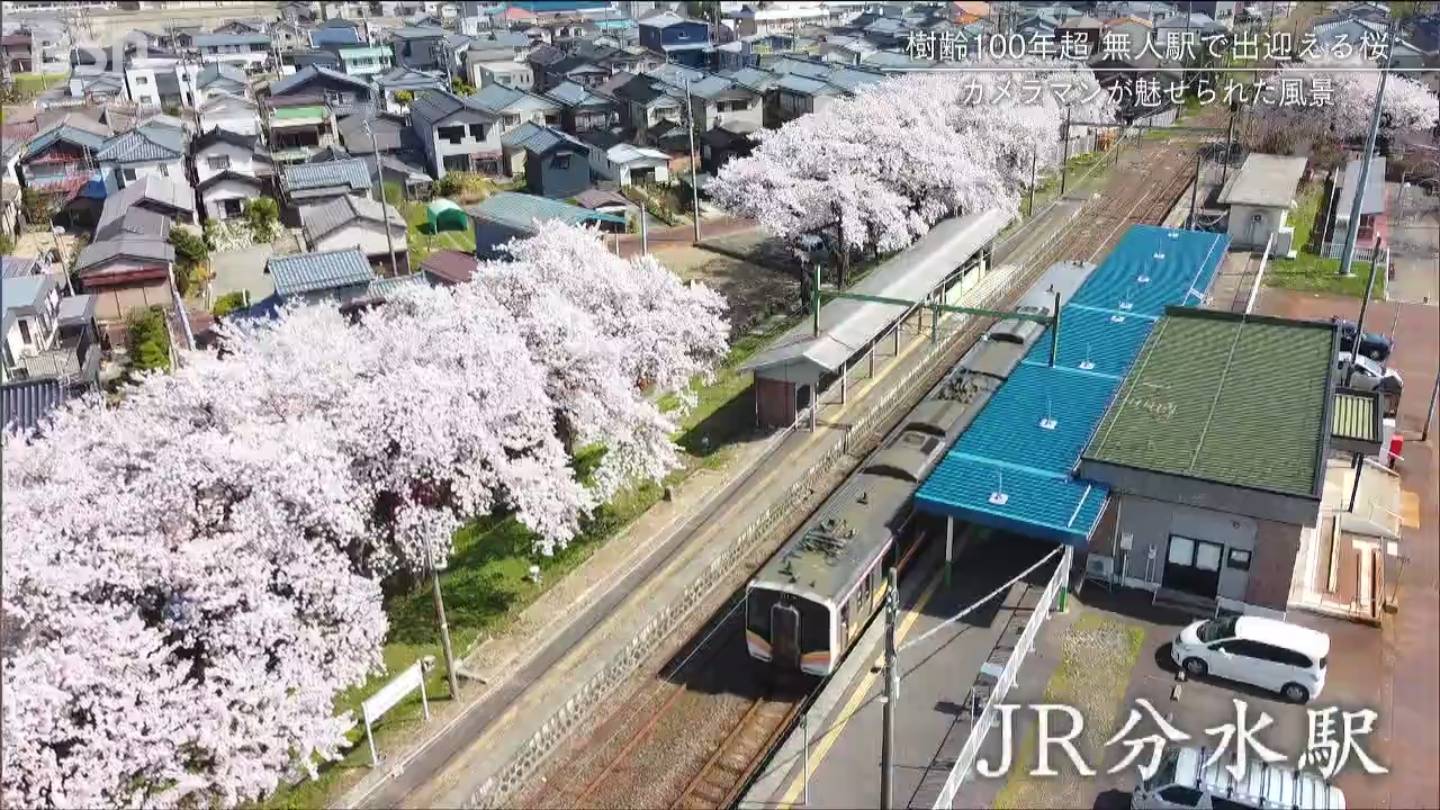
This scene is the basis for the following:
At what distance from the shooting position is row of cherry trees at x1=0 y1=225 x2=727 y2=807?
15305mm

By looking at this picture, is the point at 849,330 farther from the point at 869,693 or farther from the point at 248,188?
the point at 248,188

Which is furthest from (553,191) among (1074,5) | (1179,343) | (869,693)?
Answer: (1074,5)

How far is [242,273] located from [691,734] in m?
35.6

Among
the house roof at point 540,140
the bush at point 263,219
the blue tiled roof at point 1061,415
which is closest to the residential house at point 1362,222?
the blue tiled roof at point 1061,415

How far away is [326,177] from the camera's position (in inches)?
2066

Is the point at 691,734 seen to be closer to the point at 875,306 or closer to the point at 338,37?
the point at 875,306

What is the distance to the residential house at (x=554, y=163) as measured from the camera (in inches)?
2243

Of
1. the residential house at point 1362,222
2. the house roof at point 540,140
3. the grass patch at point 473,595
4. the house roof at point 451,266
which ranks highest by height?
the house roof at point 540,140

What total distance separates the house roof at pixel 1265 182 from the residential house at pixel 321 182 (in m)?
43.3

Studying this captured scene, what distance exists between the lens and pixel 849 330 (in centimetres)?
3325

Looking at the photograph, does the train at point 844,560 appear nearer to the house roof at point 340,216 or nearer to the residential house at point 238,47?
the house roof at point 340,216

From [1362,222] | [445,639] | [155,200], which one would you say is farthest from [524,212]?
[1362,222]

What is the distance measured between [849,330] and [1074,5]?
102428 millimetres

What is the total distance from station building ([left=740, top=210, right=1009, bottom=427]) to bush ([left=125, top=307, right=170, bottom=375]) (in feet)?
68.5
